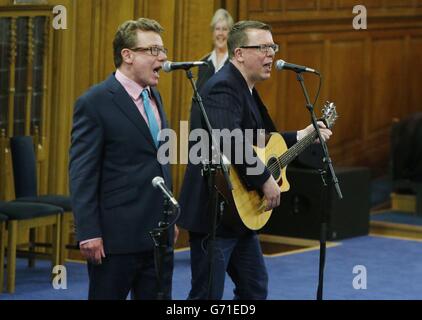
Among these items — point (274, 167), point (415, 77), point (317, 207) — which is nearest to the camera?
point (274, 167)

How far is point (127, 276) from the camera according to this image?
4.48 metres

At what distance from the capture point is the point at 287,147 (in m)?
5.62

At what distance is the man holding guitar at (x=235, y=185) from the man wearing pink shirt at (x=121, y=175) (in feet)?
1.93

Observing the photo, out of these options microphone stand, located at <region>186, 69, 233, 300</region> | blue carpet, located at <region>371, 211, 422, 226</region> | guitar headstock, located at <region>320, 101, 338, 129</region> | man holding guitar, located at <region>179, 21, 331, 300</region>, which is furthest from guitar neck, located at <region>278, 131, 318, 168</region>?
blue carpet, located at <region>371, 211, 422, 226</region>

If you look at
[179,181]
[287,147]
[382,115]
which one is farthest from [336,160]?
[287,147]

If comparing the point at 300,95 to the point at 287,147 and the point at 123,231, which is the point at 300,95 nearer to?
the point at 287,147

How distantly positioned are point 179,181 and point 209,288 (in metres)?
4.22

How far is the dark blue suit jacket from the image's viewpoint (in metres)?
5.09

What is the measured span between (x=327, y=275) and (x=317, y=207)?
1472mm

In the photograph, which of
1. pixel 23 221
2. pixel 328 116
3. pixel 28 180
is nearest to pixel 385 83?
pixel 28 180

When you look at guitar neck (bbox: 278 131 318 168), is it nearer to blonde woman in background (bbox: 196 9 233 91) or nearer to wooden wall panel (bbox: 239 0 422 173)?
blonde woman in background (bbox: 196 9 233 91)

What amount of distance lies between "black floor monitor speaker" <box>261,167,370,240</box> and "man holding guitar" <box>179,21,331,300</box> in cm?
414

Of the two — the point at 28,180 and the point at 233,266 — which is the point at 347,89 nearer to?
the point at 28,180

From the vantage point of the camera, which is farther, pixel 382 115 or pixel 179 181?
pixel 382 115
